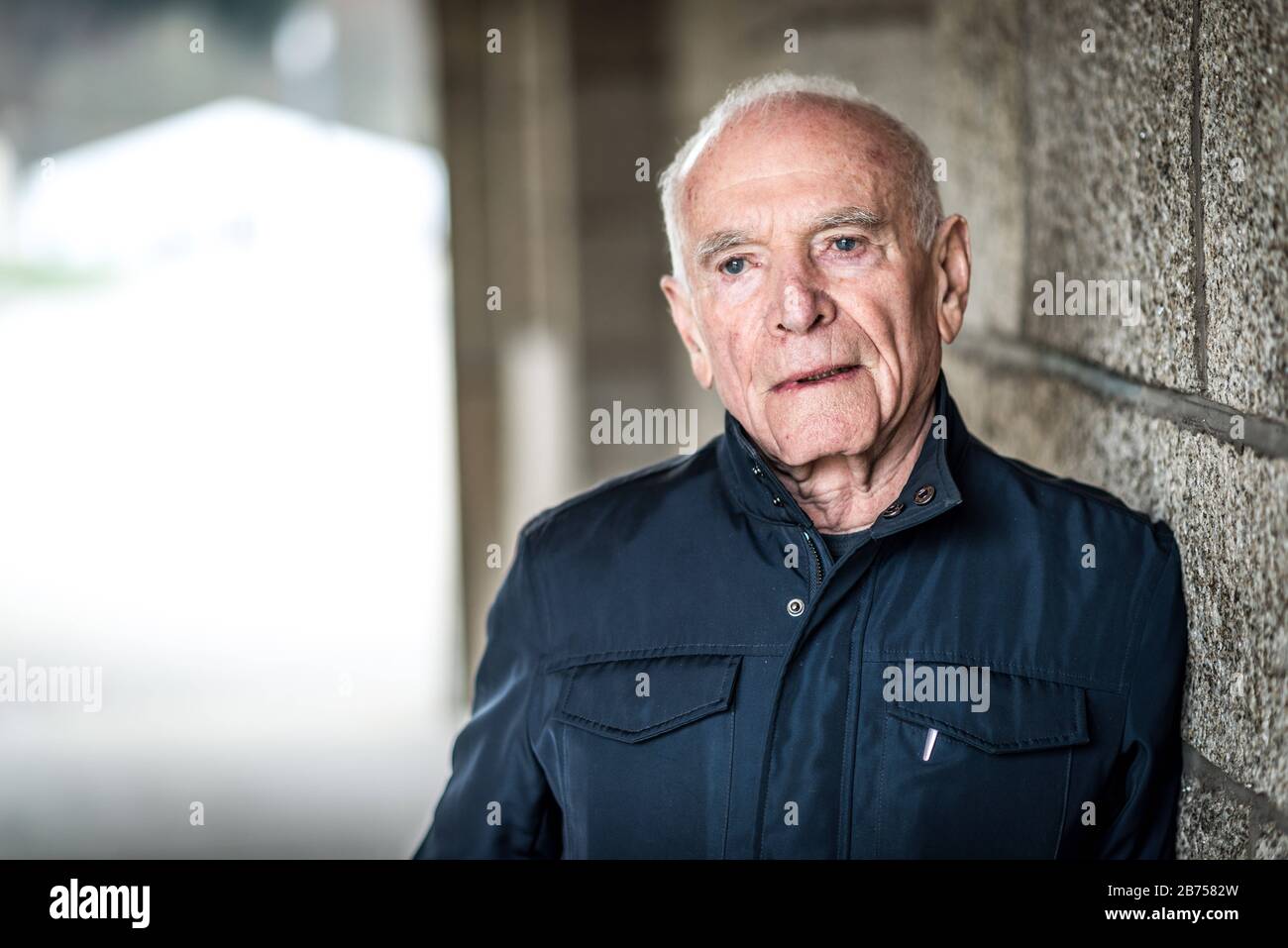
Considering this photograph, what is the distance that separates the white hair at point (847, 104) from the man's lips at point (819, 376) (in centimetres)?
19

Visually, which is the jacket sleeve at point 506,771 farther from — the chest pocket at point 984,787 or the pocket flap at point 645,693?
the chest pocket at point 984,787

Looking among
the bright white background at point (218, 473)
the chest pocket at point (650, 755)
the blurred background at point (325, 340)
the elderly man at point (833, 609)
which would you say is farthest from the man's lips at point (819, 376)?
the bright white background at point (218, 473)

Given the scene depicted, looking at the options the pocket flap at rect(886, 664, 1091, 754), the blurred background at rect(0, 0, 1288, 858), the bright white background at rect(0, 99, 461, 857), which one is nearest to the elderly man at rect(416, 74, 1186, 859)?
the pocket flap at rect(886, 664, 1091, 754)

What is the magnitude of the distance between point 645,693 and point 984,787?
0.38 meters

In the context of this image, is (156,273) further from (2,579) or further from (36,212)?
(2,579)

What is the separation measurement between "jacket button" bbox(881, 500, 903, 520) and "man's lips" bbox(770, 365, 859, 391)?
156 mm

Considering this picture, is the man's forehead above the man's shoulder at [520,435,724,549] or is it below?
above

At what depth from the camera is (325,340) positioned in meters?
4.98

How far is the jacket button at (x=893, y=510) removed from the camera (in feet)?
4.71

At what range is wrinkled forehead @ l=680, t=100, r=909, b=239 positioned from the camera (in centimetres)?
146

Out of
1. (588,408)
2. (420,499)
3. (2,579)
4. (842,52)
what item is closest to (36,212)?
(2,579)

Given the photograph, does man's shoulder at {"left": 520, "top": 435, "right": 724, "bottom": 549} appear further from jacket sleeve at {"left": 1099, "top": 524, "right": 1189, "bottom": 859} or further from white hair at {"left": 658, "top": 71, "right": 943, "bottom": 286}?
jacket sleeve at {"left": 1099, "top": 524, "right": 1189, "bottom": 859}

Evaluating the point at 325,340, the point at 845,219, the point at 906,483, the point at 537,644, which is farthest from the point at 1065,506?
the point at 325,340

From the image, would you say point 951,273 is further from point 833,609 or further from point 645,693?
point 645,693
